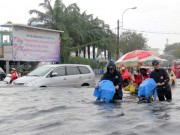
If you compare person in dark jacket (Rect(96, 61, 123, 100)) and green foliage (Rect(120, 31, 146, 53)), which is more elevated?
green foliage (Rect(120, 31, 146, 53))

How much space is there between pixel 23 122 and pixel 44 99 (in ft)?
14.2

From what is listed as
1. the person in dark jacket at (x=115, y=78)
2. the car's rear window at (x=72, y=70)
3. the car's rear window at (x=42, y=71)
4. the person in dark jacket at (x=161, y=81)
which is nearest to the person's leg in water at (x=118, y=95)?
the person in dark jacket at (x=115, y=78)

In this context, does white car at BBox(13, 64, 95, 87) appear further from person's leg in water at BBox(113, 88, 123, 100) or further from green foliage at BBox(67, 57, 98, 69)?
green foliage at BBox(67, 57, 98, 69)

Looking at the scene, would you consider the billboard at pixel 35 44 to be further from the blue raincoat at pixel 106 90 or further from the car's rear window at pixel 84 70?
the blue raincoat at pixel 106 90

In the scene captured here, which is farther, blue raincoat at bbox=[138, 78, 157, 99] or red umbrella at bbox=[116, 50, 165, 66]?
red umbrella at bbox=[116, 50, 165, 66]

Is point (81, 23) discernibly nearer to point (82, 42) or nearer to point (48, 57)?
point (82, 42)

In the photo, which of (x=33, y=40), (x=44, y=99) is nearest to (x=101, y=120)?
(x=44, y=99)

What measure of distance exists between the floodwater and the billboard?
73.1ft

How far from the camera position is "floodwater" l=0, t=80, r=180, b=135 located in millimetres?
6559

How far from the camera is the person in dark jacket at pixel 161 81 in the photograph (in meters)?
9.81

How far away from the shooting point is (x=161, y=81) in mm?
9938

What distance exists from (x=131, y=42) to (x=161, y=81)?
2514 inches

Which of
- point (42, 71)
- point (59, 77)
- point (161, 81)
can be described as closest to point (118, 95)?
point (161, 81)

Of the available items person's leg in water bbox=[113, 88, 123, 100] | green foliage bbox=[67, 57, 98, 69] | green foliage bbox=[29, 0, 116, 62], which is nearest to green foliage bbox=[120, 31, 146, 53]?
green foliage bbox=[29, 0, 116, 62]
